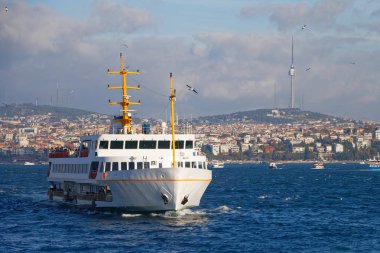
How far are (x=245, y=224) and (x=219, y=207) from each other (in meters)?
13.0

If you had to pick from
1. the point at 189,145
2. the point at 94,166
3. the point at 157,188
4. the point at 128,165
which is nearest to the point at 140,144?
the point at 128,165

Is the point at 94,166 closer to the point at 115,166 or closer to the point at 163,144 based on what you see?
the point at 115,166

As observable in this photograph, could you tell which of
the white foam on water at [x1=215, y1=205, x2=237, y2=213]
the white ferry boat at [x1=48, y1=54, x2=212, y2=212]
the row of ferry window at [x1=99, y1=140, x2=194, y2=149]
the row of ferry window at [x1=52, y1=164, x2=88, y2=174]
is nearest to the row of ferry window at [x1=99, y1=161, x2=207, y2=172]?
the white ferry boat at [x1=48, y1=54, x2=212, y2=212]

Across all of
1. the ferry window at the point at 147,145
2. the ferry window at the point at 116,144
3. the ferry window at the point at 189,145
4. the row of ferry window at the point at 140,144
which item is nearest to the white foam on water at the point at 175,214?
the ferry window at the point at 189,145

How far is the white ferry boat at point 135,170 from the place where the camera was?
55.4m

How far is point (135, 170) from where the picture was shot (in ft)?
183

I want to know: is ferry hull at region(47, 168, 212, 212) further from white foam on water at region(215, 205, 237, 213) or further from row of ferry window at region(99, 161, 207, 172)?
white foam on water at region(215, 205, 237, 213)

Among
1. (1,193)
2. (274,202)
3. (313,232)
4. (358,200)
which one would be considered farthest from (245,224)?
(1,193)

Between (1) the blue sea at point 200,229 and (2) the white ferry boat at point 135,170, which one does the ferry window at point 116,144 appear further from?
(1) the blue sea at point 200,229

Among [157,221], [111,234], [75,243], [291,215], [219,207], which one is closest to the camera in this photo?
[75,243]

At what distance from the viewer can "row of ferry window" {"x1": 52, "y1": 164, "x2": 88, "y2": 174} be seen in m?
64.5

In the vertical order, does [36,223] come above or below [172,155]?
below

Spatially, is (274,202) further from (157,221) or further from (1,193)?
(1,193)

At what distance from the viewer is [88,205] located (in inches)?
2504
